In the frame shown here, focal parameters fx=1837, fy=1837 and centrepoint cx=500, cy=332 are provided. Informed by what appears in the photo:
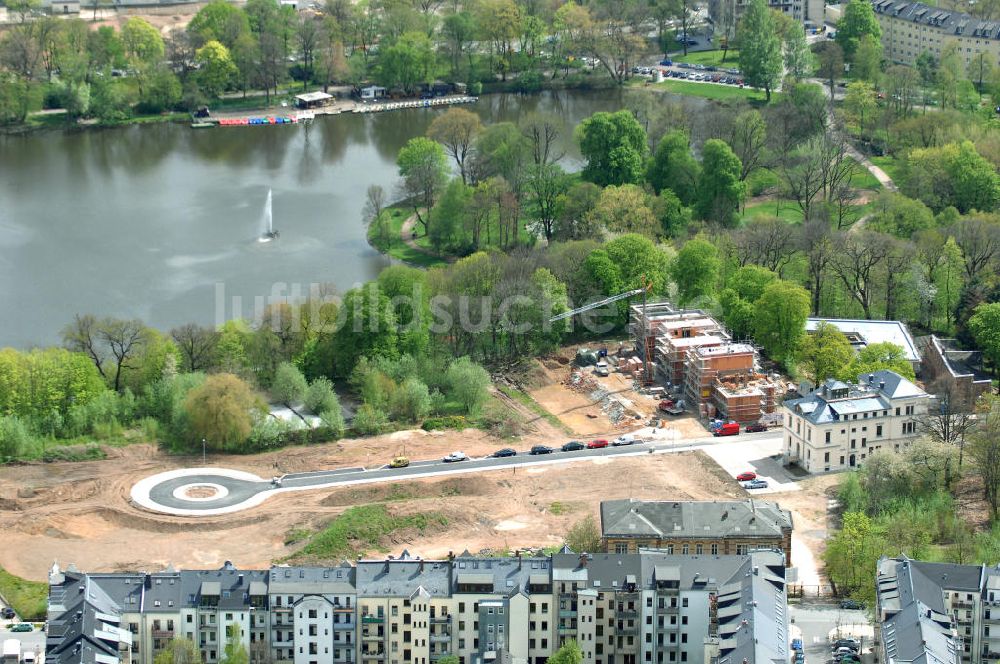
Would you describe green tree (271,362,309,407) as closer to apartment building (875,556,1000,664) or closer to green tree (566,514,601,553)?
green tree (566,514,601,553)

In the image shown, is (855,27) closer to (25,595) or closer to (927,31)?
(927,31)

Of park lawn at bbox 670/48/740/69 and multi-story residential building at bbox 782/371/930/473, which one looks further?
park lawn at bbox 670/48/740/69

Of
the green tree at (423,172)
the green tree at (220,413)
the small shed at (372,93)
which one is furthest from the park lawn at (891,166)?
the green tree at (220,413)

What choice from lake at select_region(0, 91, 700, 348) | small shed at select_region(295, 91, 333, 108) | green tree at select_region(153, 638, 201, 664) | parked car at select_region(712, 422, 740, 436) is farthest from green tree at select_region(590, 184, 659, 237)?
green tree at select_region(153, 638, 201, 664)

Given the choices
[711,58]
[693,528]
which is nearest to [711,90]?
[711,58]

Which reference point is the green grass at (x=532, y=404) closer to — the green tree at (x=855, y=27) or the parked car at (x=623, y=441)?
the parked car at (x=623, y=441)

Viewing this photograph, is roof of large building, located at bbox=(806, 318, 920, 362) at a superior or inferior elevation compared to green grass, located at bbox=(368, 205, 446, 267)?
inferior

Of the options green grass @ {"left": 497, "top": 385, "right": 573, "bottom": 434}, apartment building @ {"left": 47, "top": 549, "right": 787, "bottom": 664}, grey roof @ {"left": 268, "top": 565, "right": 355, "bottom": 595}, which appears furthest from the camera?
green grass @ {"left": 497, "top": 385, "right": 573, "bottom": 434}
